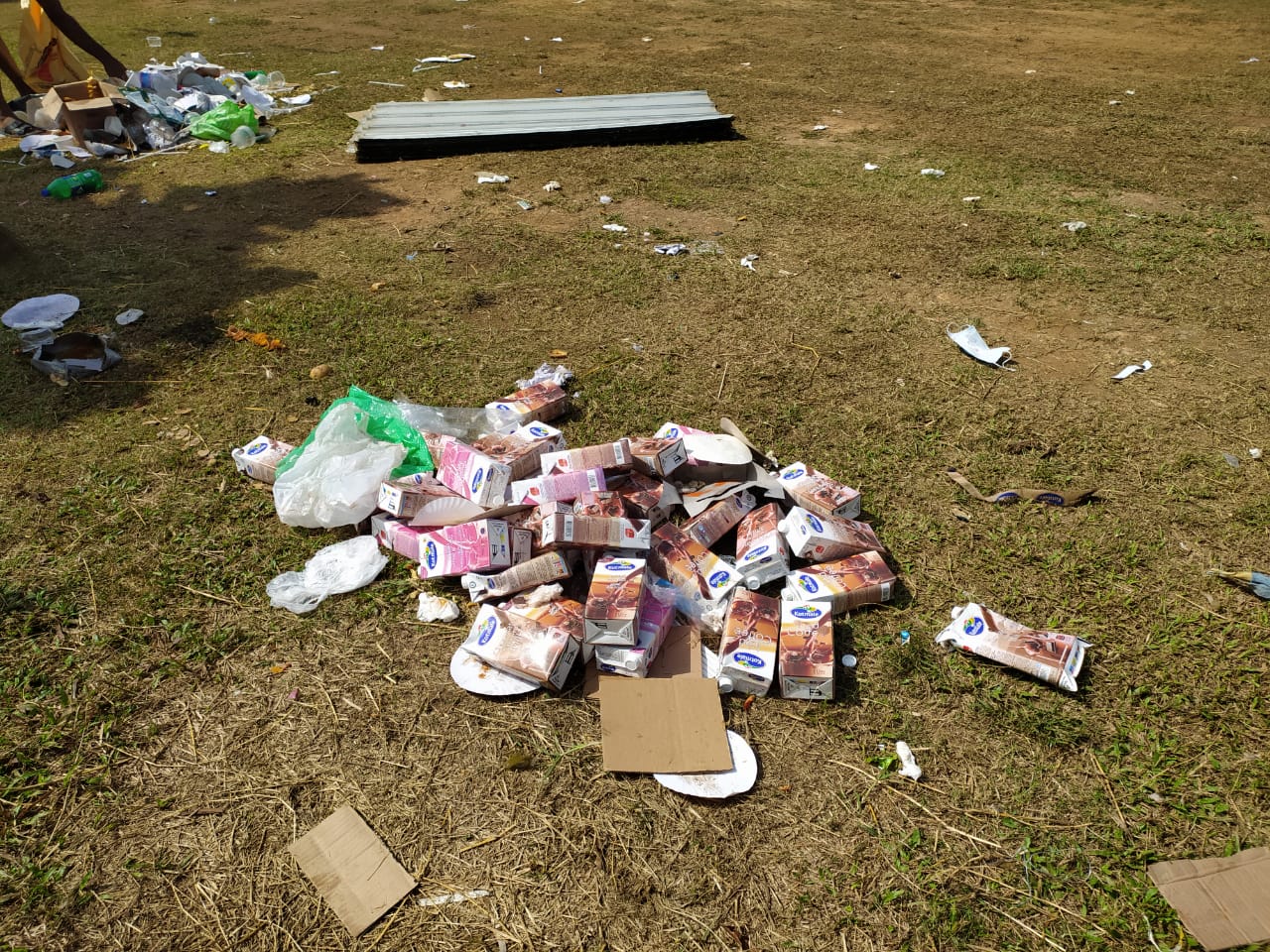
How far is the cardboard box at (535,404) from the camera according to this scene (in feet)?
11.3

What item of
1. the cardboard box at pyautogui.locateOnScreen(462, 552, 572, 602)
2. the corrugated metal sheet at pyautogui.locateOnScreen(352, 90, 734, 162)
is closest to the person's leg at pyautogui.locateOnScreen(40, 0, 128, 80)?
the corrugated metal sheet at pyautogui.locateOnScreen(352, 90, 734, 162)

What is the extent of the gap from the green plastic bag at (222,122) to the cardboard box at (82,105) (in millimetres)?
609

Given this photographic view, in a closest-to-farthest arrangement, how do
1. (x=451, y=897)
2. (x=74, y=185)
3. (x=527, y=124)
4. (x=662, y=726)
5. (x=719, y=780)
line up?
(x=451, y=897) < (x=719, y=780) < (x=662, y=726) < (x=74, y=185) < (x=527, y=124)

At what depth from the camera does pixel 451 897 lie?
77.9 inches

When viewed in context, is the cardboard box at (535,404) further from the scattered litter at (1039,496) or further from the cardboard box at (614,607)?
the scattered litter at (1039,496)

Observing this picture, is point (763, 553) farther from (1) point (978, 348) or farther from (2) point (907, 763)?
(1) point (978, 348)

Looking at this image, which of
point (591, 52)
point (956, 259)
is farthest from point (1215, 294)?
point (591, 52)

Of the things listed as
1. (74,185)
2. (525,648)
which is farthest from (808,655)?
(74,185)

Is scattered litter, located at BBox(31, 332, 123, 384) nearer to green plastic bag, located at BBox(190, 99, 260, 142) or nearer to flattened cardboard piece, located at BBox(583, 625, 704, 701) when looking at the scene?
flattened cardboard piece, located at BBox(583, 625, 704, 701)

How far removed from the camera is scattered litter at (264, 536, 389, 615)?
2761 millimetres

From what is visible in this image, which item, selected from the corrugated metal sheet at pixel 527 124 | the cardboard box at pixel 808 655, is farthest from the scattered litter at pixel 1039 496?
the corrugated metal sheet at pixel 527 124

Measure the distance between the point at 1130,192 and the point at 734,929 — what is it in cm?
639

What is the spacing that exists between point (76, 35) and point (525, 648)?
981cm

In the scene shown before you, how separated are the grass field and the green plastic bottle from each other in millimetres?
174
